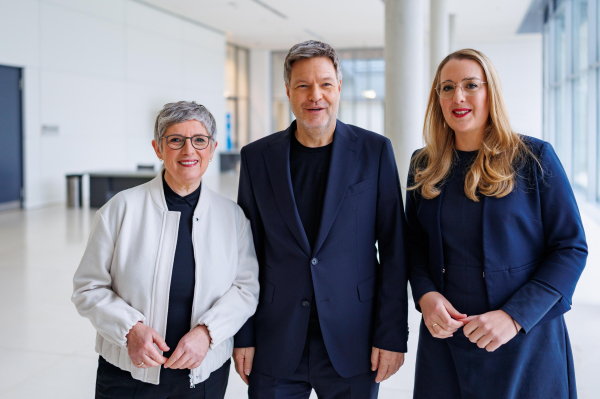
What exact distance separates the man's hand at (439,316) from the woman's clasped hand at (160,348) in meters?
0.86

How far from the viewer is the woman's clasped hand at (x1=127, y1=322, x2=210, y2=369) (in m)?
1.88

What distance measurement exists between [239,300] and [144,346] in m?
0.40

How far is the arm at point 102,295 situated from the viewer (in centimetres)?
192

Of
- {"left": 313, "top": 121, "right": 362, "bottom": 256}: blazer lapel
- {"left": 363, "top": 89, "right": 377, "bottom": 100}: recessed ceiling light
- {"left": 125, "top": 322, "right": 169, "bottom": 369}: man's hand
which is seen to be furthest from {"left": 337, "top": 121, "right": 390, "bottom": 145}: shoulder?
{"left": 363, "top": 89, "right": 377, "bottom": 100}: recessed ceiling light

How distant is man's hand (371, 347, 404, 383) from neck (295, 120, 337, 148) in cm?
90

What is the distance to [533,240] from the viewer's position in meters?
1.95

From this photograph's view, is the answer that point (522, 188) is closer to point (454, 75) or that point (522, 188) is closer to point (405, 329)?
point (454, 75)

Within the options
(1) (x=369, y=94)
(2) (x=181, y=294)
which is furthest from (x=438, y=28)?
(1) (x=369, y=94)

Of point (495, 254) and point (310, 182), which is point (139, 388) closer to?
point (310, 182)

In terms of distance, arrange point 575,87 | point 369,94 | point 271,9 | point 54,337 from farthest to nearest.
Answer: point 369,94, point 271,9, point 575,87, point 54,337

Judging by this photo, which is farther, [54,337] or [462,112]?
[54,337]

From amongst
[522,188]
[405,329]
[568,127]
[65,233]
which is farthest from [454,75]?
[568,127]

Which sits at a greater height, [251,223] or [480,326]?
[251,223]

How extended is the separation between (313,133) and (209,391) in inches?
44.8
